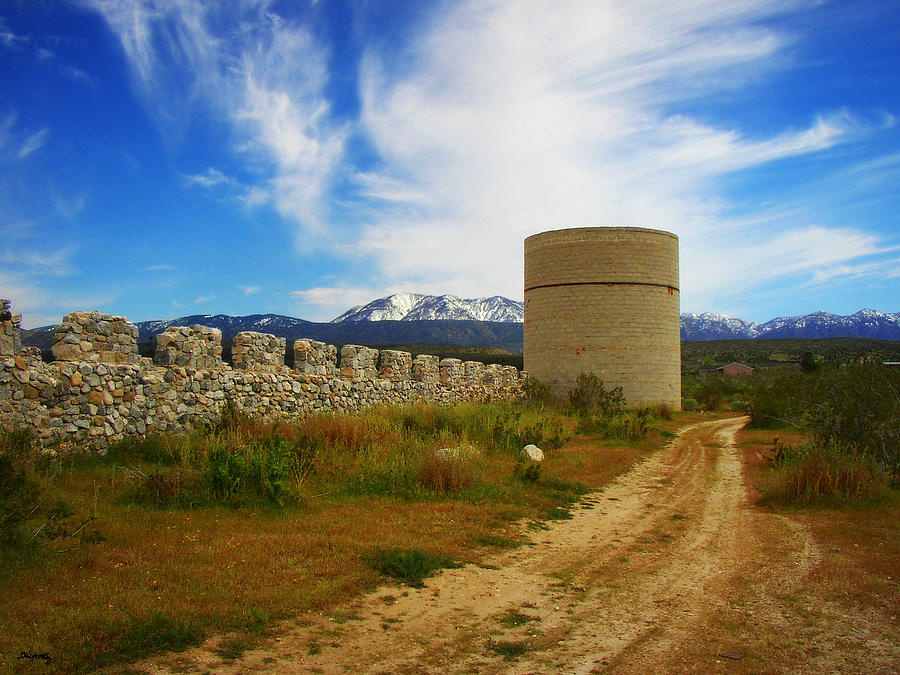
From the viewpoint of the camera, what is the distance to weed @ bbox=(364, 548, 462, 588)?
228 inches

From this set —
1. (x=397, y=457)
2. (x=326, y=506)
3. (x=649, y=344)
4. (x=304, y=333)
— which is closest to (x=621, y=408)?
(x=649, y=344)

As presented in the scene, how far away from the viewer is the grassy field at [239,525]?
4.40 meters

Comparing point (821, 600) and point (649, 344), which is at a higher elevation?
point (649, 344)

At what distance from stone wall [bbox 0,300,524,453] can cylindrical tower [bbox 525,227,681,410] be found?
35.6 ft

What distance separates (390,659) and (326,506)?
3811 millimetres

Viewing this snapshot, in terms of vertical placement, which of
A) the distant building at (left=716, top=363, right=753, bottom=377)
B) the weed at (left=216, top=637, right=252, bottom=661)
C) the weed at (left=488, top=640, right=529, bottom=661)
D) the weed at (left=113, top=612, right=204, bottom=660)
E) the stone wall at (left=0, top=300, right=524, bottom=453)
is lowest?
the weed at (left=488, top=640, right=529, bottom=661)

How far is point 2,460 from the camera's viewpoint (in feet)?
18.2

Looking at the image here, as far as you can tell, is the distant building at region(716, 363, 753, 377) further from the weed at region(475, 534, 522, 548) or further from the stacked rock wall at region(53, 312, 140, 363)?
the stacked rock wall at region(53, 312, 140, 363)

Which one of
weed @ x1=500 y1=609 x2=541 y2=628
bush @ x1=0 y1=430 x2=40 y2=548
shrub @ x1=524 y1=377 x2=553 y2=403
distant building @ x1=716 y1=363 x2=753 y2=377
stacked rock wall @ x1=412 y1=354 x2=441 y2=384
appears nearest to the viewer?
weed @ x1=500 y1=609 x2=541 y2=628

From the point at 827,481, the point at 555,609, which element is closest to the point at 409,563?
the point at 555,609

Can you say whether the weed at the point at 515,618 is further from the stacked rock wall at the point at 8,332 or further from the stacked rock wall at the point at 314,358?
the stacked rock wall at the point at 314,358

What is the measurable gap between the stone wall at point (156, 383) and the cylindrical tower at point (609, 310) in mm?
10863

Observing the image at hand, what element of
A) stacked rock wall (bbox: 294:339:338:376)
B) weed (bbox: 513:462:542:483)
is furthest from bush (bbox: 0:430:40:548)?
weed (bbox: 513:462:542:483)

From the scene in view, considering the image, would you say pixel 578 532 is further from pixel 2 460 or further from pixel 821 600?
pixel 2 460
